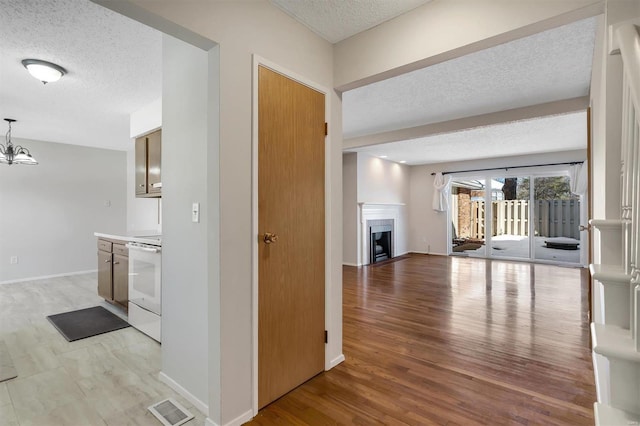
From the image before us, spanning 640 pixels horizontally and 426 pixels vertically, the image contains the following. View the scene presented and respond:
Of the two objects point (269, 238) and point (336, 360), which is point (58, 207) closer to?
point (269, 238)

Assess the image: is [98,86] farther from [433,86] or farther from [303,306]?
[433,86]

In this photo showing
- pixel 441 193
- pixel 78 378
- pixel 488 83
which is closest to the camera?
pixel 78 378

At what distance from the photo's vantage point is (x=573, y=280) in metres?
5.31

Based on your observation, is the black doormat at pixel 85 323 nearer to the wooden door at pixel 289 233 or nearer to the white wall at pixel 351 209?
the wooden door at pixel 289 233

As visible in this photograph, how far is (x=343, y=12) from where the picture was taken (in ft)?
6.71

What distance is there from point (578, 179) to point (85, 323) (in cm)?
873

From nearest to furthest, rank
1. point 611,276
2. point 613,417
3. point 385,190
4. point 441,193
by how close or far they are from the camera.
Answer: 1. point 613,417
2. point 611,276
3. point 385,190
4. point 441,193

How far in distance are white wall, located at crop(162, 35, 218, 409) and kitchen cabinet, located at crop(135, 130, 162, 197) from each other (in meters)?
1.23

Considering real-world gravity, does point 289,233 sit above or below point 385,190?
below

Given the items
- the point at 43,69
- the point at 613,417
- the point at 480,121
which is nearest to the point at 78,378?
the point at 43,69

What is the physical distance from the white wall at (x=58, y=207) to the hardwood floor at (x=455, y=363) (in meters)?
5.26

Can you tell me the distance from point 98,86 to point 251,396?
134 inches

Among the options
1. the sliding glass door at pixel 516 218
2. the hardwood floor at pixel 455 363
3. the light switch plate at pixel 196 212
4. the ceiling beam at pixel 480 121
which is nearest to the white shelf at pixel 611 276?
the hardwood floor at pixel 455 363

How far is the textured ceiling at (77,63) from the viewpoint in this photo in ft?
6.96
